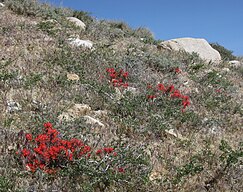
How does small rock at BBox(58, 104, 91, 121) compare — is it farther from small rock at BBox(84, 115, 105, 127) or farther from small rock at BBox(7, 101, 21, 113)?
small rock at BBox(7, 101, 21, 113)

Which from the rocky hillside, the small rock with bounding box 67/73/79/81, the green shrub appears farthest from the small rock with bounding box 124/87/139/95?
the green shrub

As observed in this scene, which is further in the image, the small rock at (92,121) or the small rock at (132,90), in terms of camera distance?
the small rock at (132,90)

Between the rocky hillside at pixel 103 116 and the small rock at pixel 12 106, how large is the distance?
2cm

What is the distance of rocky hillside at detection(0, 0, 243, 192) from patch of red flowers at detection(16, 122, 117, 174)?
0.02 m

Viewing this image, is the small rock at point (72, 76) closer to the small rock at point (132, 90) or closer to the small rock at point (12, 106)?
the small rock at point (132, 90)

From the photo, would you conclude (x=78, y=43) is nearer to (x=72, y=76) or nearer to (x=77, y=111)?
(x=72, y=76)

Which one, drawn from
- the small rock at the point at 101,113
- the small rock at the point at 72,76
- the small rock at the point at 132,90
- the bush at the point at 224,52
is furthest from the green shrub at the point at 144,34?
the small rock at the point at 101,113

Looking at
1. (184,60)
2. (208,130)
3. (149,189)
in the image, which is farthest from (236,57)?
(149,189)

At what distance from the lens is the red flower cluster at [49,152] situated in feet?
17.5

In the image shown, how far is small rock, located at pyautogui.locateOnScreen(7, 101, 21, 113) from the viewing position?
22.9ft

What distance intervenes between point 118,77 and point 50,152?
17.9 ft

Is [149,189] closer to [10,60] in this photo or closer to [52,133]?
[52,133]

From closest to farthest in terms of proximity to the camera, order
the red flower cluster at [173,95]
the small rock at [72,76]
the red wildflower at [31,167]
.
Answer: the red wildflower at [31,167] → the red flower cluster at [173,95] → the small rock at [72,76]

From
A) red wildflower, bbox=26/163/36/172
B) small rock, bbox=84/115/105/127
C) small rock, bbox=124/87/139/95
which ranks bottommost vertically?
red wildflower, bbox=26/163/36/172
